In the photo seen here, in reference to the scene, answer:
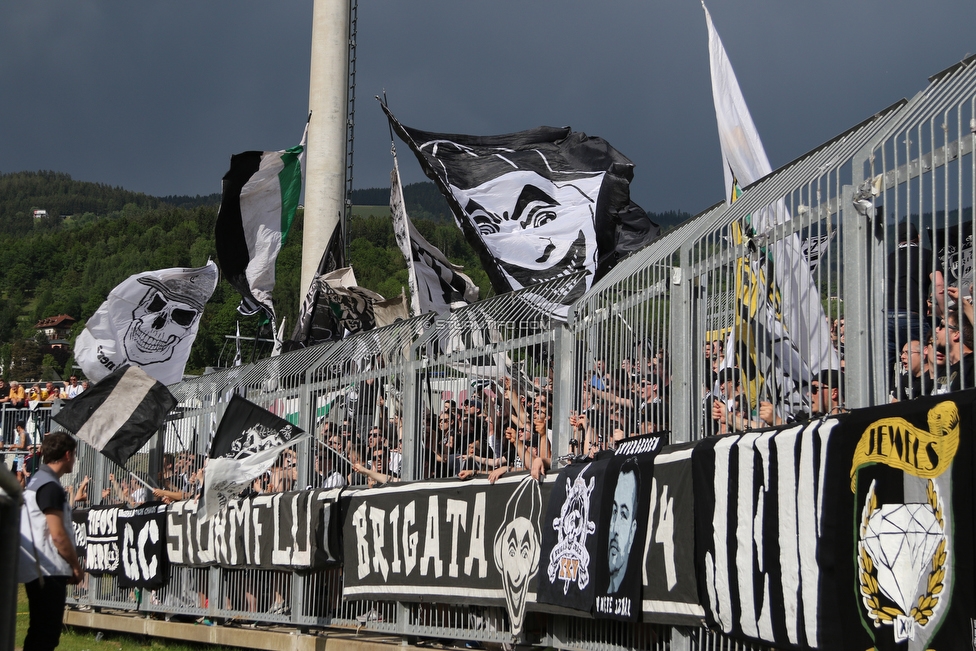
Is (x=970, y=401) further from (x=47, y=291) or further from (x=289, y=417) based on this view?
(x=47, y=291)

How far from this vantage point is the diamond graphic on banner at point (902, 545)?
4.91 metres

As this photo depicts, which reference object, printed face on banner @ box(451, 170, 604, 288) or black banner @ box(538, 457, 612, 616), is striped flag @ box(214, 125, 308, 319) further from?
black banner @ box(538, 457, 612, 616)

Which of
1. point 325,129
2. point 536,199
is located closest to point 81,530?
point 536,199

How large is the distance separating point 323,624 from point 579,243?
5.87 metres

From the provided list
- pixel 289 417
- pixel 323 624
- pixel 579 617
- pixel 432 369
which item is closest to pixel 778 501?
pixel 579 617

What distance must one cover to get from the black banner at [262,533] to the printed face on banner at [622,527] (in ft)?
15.5

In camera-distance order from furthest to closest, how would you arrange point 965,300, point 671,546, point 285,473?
1. point 285,473
2. point 671,546
3. point 965,300

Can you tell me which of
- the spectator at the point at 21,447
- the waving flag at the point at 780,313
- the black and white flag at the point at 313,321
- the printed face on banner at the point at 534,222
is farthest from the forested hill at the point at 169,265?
the waving flag at the point at 780,313

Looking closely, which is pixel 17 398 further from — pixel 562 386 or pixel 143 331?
pixel 562 386

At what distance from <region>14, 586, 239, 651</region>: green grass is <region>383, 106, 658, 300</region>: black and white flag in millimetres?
5686

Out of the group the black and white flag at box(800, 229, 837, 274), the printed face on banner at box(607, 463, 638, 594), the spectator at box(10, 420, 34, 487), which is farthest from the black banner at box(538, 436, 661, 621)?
the spectator at box(10, 420, 34, 487)

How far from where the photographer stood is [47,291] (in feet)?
623

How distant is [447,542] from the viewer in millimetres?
10508

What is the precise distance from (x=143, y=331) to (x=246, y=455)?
21.4 feet
